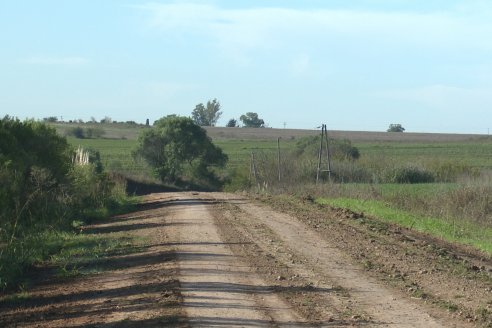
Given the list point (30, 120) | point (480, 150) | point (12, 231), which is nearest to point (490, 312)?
point (12, 231)

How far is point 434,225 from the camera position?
23422 millimetres

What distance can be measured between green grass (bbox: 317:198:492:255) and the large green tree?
112 feet

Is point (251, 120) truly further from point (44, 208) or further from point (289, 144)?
point (44, 208)

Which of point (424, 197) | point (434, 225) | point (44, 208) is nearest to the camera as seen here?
point (44, 208)

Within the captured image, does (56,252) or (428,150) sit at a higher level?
(428,150)

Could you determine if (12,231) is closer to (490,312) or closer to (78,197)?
(490,312)

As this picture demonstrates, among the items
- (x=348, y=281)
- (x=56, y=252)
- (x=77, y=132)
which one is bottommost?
(x=56, y=252)

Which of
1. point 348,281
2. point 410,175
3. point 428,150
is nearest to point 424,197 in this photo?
point 348,281

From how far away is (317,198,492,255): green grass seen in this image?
818 inches

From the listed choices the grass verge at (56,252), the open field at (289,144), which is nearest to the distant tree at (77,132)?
the open field at (289,144)

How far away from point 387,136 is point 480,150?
2759 centimetres

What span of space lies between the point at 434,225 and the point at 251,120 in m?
135

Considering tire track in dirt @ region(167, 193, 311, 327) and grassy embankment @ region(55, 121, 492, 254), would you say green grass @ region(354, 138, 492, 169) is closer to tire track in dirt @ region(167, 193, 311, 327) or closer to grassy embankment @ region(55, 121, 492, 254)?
grassy embankment @ region(55, 121, 492, 254)

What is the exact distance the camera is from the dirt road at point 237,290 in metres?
10.0
